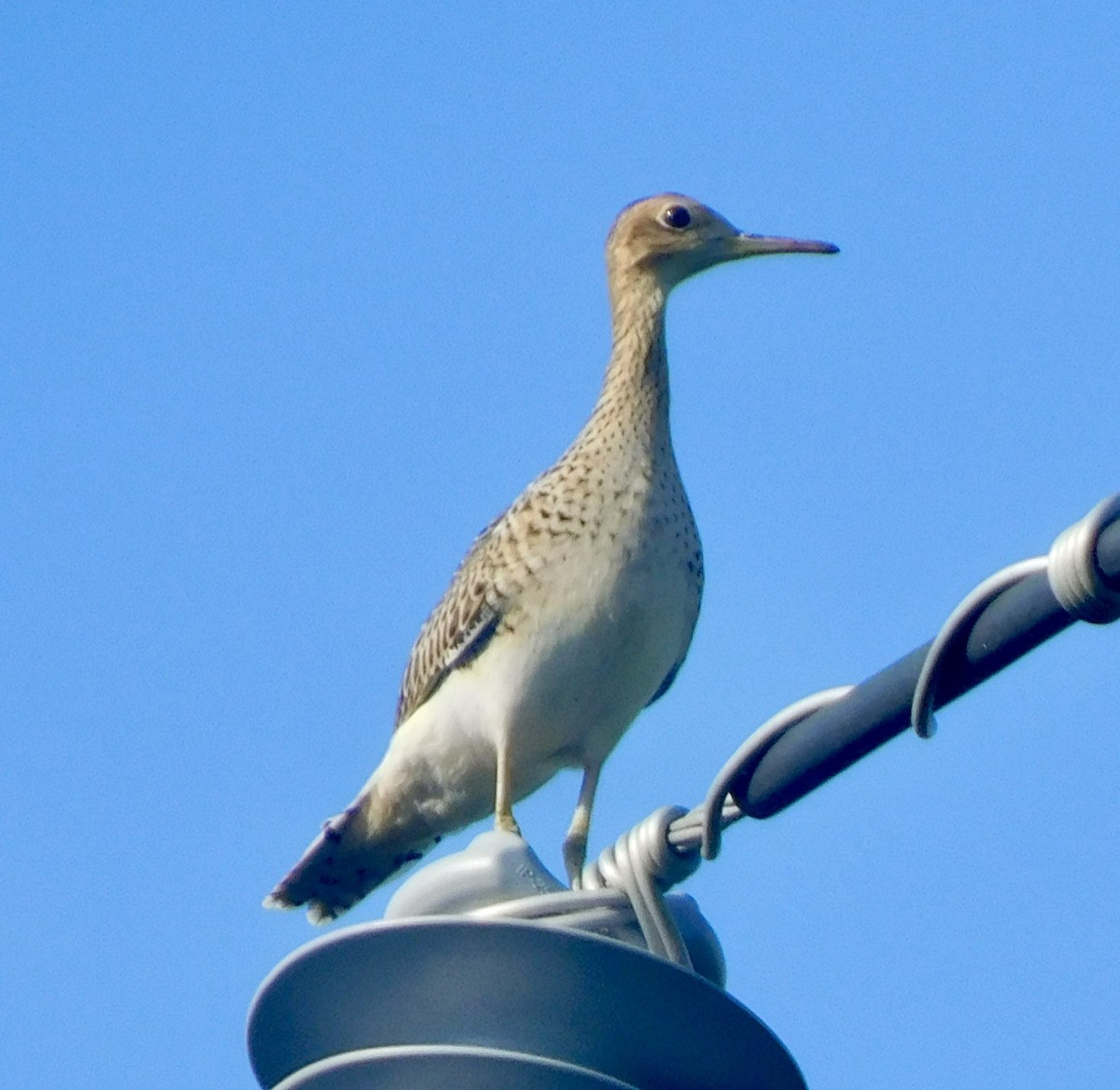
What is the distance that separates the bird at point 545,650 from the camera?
321 inches

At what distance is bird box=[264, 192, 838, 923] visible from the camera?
321 inches

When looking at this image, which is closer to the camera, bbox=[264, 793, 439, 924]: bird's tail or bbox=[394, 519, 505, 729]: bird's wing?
bbox=[394, 519, 505, 729]: bird's wing

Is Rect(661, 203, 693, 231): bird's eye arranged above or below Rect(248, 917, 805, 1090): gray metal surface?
above

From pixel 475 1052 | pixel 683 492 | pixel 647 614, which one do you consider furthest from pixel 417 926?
pixel 683 492

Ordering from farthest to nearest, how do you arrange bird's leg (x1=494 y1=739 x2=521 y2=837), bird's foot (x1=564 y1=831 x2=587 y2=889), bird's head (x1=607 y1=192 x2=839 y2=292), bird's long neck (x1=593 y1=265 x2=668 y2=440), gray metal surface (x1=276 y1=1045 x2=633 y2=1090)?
bird's head (x1=607 y1=192 x2=839 y2=292)
bird's long neck (x1=593 y1=265 x2=668 y2=440)
bird's leg (x1=494 y1=739 x2=521 y2=837)
bird's foot (x1=564 y1=831 x2=587 y2=889)
gray metal surface (x1=276 y1=1045 x2=633 y2=1090)

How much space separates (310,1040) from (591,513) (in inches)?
165

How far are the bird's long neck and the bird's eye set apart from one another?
233 millimetres

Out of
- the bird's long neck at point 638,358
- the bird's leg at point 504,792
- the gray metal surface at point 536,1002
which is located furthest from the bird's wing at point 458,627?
the gray metal surface at point 536,1002

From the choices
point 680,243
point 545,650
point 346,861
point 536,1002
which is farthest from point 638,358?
point 536,1002

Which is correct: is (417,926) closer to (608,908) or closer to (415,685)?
(608,908)

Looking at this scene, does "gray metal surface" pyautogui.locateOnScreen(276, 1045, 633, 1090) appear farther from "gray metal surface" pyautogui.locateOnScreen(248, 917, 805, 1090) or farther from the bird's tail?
the bird's tail

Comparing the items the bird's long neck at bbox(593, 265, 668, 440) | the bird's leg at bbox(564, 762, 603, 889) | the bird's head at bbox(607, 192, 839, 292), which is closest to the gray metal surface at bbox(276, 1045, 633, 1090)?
the bird's leg at bbox(564, 762, 603, 889)

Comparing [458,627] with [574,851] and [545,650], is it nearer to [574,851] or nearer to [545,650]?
[545,650]

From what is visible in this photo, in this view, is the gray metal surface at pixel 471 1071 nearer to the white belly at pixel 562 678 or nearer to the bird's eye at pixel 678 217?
the white belly at pixel 562 678
